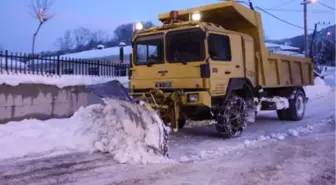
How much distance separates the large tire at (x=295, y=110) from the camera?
1296 cm

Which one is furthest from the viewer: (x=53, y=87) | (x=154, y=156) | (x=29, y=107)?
(x=53, y=87)

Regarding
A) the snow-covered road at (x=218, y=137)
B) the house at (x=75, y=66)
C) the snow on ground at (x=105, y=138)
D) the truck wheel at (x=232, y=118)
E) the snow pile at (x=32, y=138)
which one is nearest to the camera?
the snow on ground at (x=105, y=138)

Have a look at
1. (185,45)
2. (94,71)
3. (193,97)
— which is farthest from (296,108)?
(94,71)

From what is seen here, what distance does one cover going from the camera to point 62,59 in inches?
512

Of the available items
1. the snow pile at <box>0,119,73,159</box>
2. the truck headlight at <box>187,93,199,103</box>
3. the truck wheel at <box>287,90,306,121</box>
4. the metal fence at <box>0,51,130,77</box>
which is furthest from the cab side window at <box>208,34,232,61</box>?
the metal fence at <box>0,51,130,77</box>

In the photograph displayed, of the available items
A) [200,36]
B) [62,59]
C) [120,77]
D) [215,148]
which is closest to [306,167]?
[215,148]

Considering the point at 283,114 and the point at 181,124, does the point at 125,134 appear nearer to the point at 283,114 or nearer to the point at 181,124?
the point at 181,124

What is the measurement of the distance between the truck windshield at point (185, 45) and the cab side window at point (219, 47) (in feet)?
0.75

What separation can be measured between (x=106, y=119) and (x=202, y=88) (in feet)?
7.16

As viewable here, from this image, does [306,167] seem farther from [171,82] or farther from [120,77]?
[120,77]

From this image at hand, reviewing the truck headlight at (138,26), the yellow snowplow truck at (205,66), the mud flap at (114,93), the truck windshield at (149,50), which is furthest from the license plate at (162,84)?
the truck headlight at (138,26)

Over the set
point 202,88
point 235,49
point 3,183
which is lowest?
point 3,183

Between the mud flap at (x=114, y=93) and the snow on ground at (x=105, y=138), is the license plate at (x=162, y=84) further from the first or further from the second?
the snow on ground at (x=105, y=138)

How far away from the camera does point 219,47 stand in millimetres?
9086
